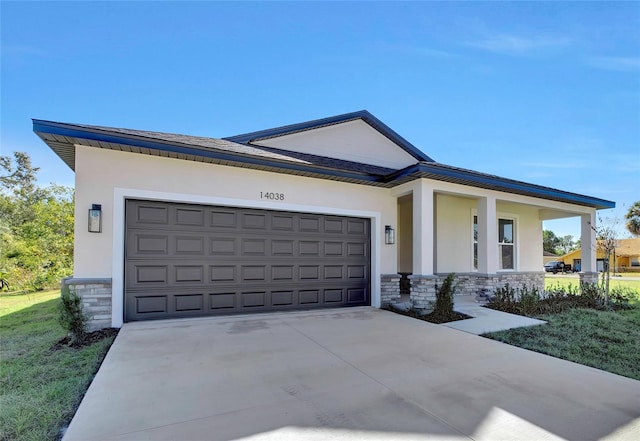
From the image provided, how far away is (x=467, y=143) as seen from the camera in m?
18.2

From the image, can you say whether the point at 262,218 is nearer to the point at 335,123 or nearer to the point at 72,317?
the point at 72,317

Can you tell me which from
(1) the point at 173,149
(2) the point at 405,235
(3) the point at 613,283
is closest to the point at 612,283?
(3) the point at 613,283

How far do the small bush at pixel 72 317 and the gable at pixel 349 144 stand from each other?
5646 mm

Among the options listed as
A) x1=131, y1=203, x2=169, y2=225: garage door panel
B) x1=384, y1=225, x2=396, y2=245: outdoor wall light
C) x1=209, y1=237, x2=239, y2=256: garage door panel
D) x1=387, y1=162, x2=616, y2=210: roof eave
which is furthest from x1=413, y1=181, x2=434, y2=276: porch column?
x1=131, y1=203, x2=169, y2=225: garage door panel

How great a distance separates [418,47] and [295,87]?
5.00m

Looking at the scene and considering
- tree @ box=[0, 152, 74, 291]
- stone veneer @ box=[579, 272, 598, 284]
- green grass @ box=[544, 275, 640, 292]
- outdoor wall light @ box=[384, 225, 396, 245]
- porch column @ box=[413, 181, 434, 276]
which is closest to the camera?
porch column @ box=[413, 181, 434, 276]

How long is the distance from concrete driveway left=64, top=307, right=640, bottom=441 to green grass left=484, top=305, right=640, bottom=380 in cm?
43

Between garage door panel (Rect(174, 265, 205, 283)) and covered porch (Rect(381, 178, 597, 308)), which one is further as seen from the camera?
covered porch (Rect(381, 178, 597, 308))

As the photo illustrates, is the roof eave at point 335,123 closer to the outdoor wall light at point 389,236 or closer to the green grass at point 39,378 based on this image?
the outdoor wall light at point 389,236

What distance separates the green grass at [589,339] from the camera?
4562mm

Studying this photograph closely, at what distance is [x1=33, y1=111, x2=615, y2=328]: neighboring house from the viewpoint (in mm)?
6309

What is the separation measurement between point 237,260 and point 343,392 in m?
4.60

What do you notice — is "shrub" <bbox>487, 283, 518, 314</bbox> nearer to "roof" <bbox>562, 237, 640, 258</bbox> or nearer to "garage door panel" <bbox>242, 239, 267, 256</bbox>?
"garage door panel" <bbox>242, 239, 267, 256</bbox>

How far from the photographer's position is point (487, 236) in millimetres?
9297
